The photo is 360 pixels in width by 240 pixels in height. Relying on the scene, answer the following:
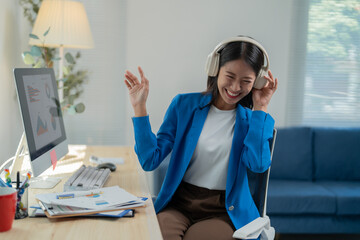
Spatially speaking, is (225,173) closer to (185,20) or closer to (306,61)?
(185,20)

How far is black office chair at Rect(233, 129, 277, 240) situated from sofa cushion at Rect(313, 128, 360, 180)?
5.52 feet

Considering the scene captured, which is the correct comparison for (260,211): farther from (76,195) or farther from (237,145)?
(76,195)

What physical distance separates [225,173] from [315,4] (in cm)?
232

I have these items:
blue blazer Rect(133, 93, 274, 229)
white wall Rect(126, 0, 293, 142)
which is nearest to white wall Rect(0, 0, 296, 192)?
white wall Rect(126, 0, 293, 142)

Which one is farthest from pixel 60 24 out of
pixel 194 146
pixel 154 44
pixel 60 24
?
pixel 194 146

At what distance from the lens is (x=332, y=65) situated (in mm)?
3387

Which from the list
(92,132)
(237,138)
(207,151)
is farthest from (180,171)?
(92,132)

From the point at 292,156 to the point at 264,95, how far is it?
62.3 inches

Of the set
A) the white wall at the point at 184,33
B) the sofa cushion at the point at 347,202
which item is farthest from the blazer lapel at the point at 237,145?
the white wall at the point at 184,33

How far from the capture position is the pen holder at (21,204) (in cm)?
112

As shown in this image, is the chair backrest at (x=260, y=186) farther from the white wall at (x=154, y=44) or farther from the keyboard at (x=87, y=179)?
the white wall at (x=154, y=44)

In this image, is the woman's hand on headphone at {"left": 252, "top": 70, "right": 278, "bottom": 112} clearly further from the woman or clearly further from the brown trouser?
the brown trouser

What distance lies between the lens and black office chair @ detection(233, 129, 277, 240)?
1328 millimetres

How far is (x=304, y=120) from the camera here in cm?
342
